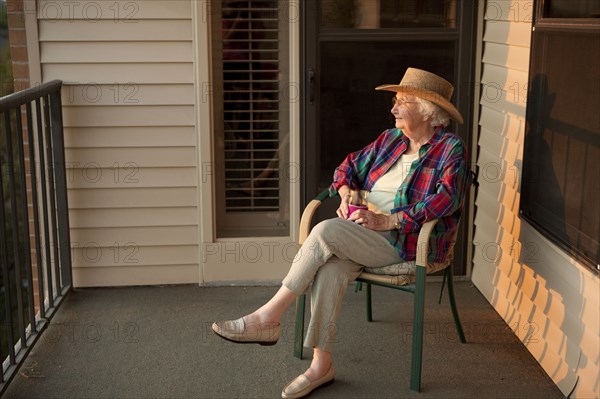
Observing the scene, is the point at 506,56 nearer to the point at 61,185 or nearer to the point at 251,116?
the point at 251,116

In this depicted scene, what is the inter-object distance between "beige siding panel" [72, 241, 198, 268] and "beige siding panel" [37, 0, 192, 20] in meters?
1.15

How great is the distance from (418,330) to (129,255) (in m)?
1.80

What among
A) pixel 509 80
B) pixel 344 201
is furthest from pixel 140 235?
pixel 509 80

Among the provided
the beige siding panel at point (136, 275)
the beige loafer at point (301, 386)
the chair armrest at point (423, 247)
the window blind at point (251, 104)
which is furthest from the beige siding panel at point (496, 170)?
the beige siding panel at point (136, 275)

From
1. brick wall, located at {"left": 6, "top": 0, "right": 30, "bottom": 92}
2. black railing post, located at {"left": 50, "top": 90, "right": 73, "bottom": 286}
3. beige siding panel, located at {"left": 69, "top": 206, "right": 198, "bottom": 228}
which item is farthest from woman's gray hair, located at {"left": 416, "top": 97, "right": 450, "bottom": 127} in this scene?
brick wall, located at {"left": 6, "top": 0, "right": 30, "bottom": 92}

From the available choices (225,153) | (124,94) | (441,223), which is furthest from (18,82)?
(441,223)

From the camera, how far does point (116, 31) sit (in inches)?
156

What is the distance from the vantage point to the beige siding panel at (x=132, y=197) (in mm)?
4113

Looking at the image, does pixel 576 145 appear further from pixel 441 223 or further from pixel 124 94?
pixel 124 94

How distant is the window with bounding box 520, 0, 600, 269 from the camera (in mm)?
2756

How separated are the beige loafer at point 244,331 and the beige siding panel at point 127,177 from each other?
130 cm

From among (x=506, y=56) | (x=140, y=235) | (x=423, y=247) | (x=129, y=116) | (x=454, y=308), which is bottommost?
(x=454, y=308)

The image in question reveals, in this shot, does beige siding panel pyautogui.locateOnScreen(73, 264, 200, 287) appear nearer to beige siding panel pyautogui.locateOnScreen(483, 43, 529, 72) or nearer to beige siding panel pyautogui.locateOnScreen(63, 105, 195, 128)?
beige siding panel pyautogui.locateOnScreen(63, 105, 195, 128)

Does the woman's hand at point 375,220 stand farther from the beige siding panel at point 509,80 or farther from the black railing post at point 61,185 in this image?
the black railing post at point 61,185
